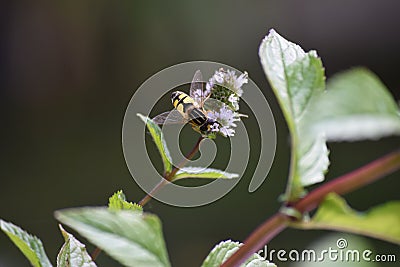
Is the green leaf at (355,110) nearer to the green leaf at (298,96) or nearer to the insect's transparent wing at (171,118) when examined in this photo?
the green leaf at (298,96)

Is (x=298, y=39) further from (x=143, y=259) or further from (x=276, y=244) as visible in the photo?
(x=143, y=259)

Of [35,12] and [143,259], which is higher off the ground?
[35,12]

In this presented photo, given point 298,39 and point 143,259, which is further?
point 298,39

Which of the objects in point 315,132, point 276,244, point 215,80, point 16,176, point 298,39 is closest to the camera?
point 315,132

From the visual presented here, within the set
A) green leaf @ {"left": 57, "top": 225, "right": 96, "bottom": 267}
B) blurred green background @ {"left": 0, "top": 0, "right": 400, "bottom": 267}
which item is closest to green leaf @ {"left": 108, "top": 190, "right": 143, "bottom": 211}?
green leaf @ {"left": 57, "top": 225, "right": 96, "bottom": 267}

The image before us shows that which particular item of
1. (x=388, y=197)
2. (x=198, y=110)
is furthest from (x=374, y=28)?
(x=198, y=110)

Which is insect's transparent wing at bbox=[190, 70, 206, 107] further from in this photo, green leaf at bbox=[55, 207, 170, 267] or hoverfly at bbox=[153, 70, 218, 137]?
green leaf at bbox=[55, 207, 170, 267]
